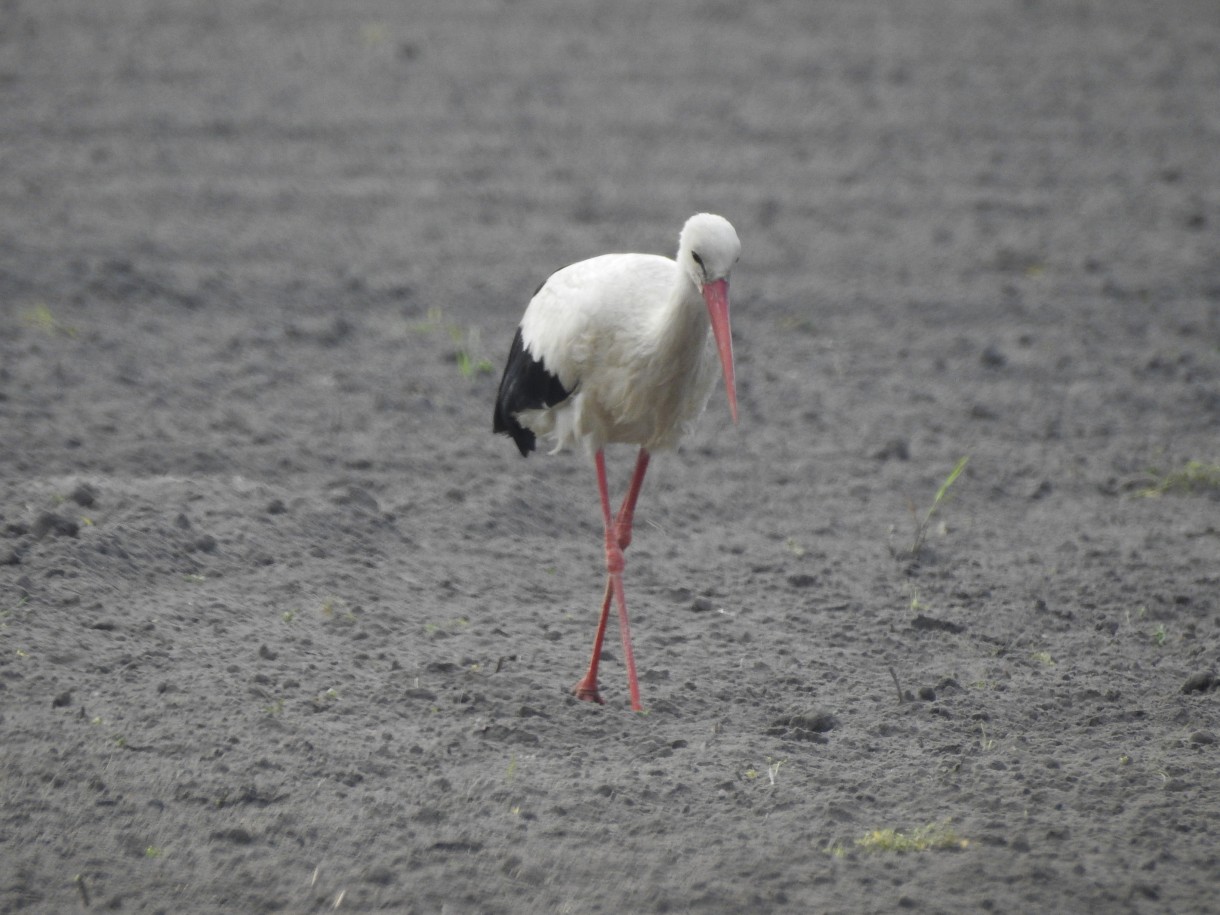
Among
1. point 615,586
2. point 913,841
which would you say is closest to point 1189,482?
point 615,586

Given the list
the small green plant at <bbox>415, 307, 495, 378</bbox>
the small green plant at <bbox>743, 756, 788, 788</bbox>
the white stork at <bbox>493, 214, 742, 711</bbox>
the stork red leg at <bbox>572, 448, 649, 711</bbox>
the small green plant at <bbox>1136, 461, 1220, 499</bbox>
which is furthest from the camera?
the small green plant at <bbox>415, 307, 495, 378</bbox>

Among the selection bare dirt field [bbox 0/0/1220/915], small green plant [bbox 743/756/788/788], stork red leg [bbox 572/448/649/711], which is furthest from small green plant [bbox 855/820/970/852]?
stork red leg [bbox 572/448/649/711]

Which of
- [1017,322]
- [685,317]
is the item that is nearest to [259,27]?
[1017,322]

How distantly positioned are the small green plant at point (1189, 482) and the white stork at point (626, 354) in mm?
2630

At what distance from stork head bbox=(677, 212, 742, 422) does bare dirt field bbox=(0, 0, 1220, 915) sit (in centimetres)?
123

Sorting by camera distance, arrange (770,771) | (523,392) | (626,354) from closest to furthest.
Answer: (770,771) < (626,354) < (523,392)

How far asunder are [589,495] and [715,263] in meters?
2.28

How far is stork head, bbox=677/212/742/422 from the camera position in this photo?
4.27 meters

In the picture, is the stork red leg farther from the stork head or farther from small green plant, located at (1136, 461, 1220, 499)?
small green plant, located at (1136, 461, 1220, 499)

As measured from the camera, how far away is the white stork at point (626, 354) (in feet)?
14.4

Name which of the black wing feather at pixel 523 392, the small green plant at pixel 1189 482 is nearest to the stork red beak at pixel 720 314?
the black wing feather at pixel 523 392

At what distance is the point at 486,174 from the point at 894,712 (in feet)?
21.9

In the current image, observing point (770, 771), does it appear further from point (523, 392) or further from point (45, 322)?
point (45, 322)

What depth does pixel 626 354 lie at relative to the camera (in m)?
4.67
